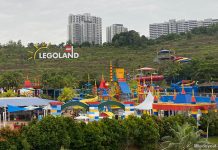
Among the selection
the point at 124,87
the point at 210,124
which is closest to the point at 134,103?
the point at 124,87

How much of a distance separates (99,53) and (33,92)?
35881 mm

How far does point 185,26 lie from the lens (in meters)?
164

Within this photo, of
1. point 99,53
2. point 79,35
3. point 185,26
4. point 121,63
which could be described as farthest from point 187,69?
point 185,26

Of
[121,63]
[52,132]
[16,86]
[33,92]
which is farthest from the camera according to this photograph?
[121,63]

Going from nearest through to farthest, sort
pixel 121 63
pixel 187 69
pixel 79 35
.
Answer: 1. pixel 187 69
2. pixel 121 63
3. pixel 79 35

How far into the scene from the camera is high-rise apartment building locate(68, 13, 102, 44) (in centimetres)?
13900

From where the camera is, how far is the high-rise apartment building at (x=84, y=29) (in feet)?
456

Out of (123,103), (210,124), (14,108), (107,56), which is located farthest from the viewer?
(107,56)

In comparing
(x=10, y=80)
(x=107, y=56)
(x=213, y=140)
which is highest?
(x=107, y=56)

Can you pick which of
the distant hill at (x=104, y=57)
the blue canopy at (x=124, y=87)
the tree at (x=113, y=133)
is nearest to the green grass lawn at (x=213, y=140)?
the tree at (x=113, y=133)

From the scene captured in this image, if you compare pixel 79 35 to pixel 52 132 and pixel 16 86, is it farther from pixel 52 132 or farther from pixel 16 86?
pixel 52 132

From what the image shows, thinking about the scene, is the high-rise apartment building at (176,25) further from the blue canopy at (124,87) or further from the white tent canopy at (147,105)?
the white tent canopy at (147,105)

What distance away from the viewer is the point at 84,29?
140250mm

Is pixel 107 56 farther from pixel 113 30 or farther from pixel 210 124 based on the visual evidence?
pixel 113 30
